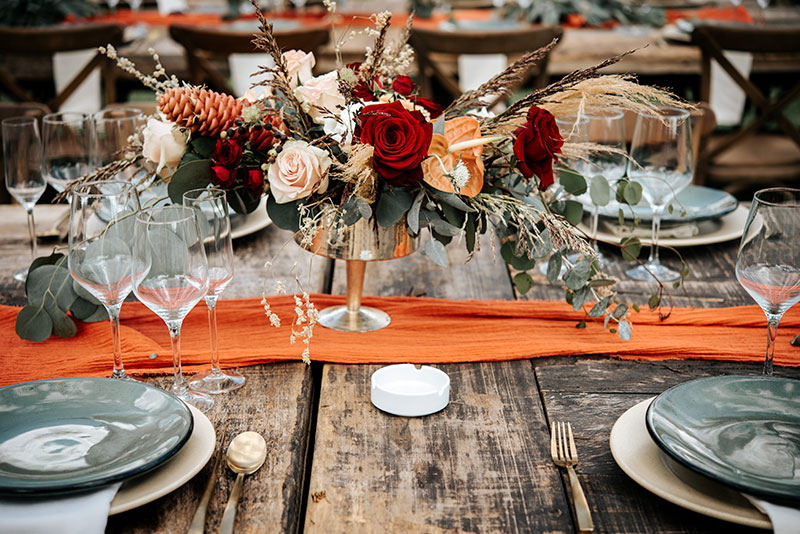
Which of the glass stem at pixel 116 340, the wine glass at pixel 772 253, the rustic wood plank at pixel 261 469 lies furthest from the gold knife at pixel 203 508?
the wine glass at pixel 772 253

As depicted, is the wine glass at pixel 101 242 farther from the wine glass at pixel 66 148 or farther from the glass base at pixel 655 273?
the glass base at pixel 655 273

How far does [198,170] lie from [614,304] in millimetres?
649

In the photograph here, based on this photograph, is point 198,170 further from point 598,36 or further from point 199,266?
point 598,36

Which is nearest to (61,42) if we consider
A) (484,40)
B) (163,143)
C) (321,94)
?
(484,40)

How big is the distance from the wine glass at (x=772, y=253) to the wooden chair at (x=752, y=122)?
1587 mm

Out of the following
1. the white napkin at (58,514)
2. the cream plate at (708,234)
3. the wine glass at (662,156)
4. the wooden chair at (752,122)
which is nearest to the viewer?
the white napkin at (58,514)

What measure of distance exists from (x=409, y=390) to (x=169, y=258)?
0.32 meters

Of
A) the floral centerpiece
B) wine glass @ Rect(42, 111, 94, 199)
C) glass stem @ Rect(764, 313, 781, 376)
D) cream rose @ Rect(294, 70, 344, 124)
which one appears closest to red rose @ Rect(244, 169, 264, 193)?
the floral centerpiece

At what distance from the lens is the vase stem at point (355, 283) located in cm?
119

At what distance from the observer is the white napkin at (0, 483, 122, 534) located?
2.34ft

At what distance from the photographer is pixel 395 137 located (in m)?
0.98

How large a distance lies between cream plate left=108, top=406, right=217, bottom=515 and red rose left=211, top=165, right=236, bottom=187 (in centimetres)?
35

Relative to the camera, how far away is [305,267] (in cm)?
143

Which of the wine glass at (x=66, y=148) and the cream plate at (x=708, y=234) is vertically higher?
the wine glass at (x=66, y=148)
